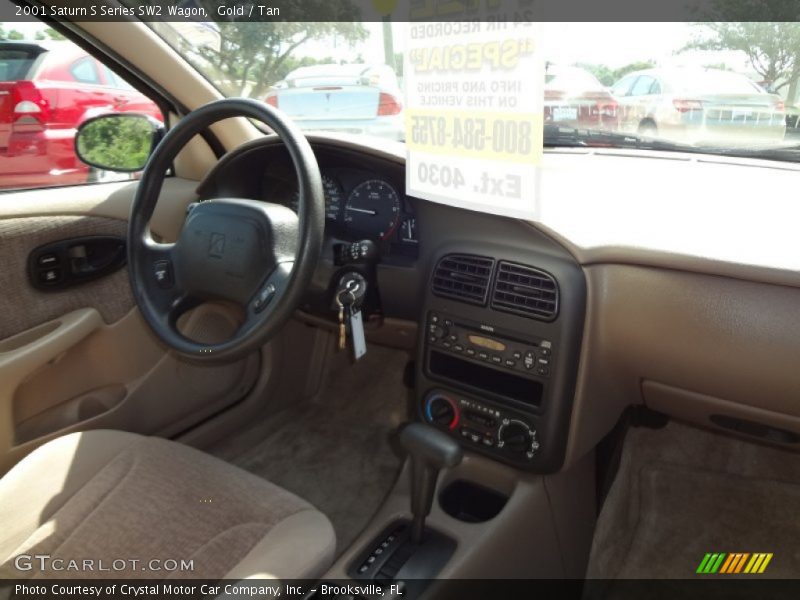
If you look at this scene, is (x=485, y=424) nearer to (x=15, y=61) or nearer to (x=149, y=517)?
(x=149, y=517)

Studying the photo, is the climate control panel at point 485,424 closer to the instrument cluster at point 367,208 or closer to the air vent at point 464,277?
the air vent at point 464,277

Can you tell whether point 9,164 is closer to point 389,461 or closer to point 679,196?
point 389,461

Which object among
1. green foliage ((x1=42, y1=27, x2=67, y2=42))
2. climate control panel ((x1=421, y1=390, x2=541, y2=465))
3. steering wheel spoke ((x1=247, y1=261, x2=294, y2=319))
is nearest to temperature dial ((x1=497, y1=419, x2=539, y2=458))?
climate control panel ((x1=421, y1=390, x2=541, y2=465))

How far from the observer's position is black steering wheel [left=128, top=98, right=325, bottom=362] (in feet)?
4.15

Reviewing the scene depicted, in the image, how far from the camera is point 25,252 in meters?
1.70

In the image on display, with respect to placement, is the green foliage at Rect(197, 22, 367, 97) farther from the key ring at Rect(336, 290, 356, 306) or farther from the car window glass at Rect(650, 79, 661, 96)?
the car window glass at Rect(650, 79, 661, 96)

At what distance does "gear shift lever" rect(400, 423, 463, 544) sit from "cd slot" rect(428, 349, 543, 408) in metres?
0.19

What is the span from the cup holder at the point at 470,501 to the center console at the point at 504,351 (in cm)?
11

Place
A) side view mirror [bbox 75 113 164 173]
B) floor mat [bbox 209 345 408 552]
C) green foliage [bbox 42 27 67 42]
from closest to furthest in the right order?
1. green foliage [bbox 42 27 67 42]
2. side view mirror [bbox 75 113 164 173]
3. floor mat [bbox 209 345 408 552]

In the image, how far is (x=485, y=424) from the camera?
5.20 ft

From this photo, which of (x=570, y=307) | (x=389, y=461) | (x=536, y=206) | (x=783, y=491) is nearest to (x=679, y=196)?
(x=570, y=307)

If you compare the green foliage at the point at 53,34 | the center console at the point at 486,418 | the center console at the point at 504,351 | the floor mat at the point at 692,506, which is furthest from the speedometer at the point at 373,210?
the floor mat at the point at 692,506

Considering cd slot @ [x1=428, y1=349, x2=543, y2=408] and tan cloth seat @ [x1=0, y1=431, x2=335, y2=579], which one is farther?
cd slot @ [x1=428, y1=349, x2=543, y2=408]

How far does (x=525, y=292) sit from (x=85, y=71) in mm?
1443
